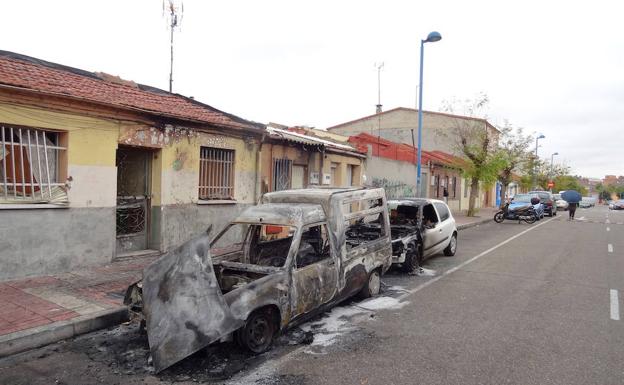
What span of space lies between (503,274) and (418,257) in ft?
5.85

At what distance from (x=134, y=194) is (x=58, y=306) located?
4.24 m

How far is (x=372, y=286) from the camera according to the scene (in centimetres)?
705

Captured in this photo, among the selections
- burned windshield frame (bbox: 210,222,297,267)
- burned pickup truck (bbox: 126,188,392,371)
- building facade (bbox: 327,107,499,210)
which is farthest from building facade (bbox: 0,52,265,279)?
building facade (bbox: 327,107,499,210)

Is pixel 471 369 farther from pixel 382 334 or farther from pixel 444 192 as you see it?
pixel 444 192

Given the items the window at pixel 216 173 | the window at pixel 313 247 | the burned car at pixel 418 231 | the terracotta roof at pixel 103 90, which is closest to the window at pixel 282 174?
the terracotta roof at pixel 103 90

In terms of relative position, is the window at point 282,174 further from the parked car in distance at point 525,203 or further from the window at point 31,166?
the parked car in distance at point 525,203

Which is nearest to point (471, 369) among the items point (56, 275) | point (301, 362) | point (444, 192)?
point (301, 362)

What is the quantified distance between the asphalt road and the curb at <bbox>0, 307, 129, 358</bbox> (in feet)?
0.38

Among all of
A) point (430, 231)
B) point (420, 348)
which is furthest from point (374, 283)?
point (430, 231)

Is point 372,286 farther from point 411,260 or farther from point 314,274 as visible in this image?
point 411,260

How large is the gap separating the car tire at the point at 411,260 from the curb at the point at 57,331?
18.0ft

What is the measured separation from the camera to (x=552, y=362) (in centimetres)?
452

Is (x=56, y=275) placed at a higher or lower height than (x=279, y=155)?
lower

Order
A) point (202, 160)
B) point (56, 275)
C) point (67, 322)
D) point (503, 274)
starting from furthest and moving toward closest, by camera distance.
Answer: point (202, 160)
point (503, 274)
point (56, 275)
point (67, 322)
